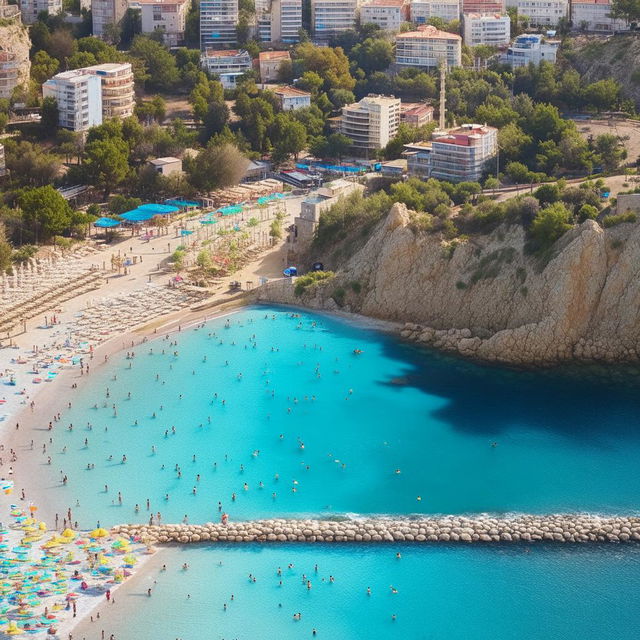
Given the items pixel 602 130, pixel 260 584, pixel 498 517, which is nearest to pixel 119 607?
pixel 260 584

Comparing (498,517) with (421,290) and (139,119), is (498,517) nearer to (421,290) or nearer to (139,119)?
(421,290)

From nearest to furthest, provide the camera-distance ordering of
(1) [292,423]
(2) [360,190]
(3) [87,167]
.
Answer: (1) [292,423]
(2) [360,190]
(3) [87,167]

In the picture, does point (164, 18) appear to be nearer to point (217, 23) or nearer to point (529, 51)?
point (217, 23)

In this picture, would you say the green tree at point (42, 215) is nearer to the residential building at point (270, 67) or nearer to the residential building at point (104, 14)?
the residential building at point (270, 67)

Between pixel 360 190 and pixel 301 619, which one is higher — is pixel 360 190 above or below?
above

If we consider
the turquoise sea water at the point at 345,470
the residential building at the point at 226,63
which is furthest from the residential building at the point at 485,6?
the turquoise sea water at the point at 345,470

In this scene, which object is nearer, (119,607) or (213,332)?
(119,607)
